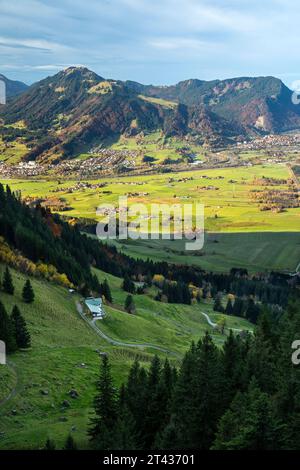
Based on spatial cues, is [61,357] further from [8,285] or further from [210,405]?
[210,405]

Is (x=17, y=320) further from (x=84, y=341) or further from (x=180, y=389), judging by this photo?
(x=180, y=389)

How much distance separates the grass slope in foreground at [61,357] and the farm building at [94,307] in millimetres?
2071

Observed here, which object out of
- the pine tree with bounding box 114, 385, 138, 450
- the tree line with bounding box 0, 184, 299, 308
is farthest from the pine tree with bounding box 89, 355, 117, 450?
the tree line with bounding box 0, 184, 299, 308

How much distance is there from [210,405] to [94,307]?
6350 centimetres

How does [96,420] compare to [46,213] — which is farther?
[46,213]

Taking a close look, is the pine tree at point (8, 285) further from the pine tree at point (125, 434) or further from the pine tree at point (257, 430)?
the pine tree at point (257, 430)

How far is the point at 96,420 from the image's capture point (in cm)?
4806

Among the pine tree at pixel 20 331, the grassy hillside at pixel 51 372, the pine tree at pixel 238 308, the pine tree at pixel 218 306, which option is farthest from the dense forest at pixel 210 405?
the pine tree at pixel 218 306

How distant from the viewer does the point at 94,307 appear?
10575 cm

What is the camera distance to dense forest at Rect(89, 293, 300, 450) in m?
34.0

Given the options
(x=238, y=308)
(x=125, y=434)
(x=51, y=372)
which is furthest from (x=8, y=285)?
(x=238, y=308)

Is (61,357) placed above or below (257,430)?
below
